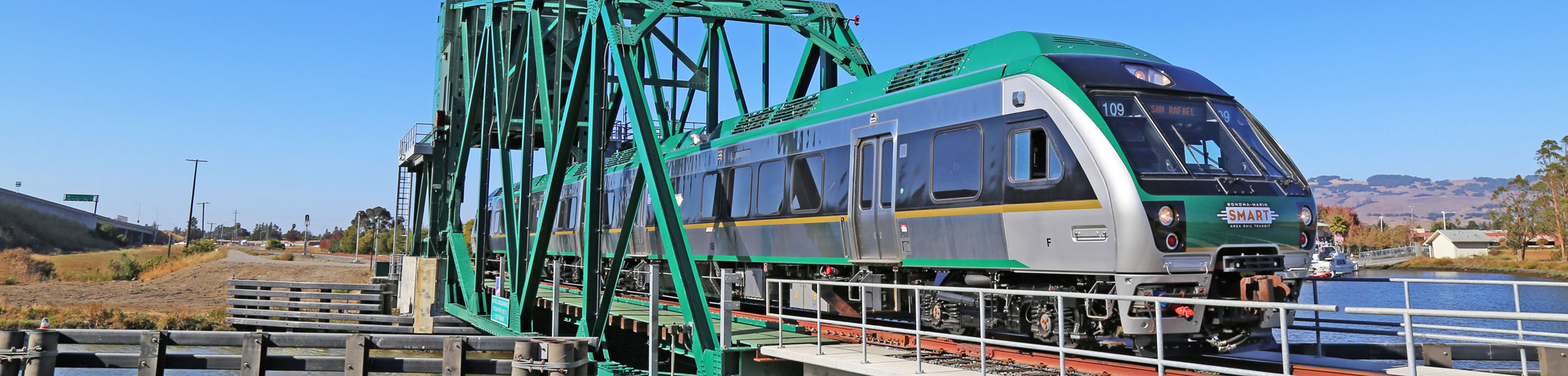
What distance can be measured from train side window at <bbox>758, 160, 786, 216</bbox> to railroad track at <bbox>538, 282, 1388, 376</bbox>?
2742mm

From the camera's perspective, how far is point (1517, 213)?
81750 mm

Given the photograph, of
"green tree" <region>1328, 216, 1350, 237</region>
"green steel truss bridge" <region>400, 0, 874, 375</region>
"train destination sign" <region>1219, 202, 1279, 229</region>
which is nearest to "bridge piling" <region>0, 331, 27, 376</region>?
"green steel truss bridge" <region>400, 0, 874, 375</region>

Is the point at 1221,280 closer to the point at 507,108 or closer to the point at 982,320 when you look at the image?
the point at 982,320

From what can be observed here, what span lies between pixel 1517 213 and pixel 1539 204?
4.19 metres

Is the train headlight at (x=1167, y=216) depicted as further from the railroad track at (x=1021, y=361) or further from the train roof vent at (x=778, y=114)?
the train roof vent at (x=778, y=114)

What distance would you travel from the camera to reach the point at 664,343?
1286cm

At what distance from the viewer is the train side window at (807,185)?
40.8 feet

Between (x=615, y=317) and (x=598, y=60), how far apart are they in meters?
4.51

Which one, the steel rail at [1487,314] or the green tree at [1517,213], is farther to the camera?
the green tree at [1517,213]

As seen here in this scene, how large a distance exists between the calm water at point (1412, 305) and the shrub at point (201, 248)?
4675 cm

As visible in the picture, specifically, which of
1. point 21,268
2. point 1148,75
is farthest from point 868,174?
point 21,268

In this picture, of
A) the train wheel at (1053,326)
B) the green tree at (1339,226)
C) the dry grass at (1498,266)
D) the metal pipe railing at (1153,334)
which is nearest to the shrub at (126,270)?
the metal pipe railing at (1153,334)

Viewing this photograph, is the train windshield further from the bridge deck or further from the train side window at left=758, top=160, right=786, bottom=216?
the train side window at left=758, top=160, right=786, bottom=216

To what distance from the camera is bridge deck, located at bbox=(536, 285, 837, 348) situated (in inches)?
431
